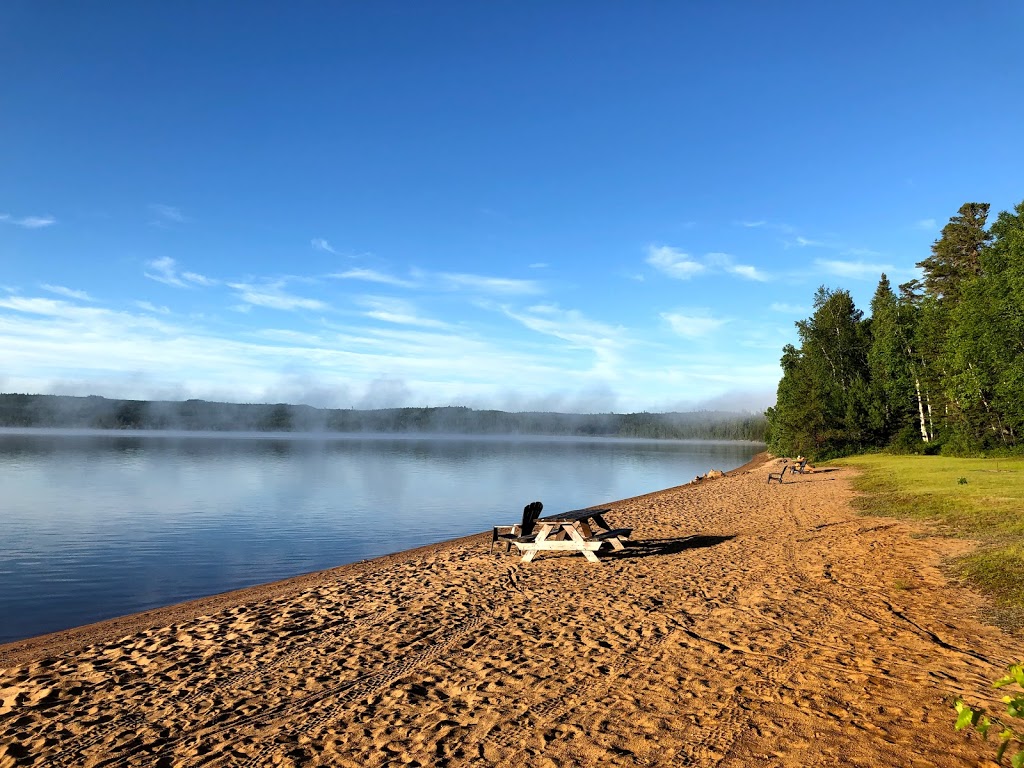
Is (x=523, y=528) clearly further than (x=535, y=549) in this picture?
Yes

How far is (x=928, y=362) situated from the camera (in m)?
53.2

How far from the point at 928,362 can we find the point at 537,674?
59.1 meters

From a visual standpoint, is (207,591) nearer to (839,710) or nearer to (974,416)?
(839,710)

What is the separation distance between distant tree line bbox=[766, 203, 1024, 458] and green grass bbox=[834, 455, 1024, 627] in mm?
8895

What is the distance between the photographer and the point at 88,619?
12922 millimetres

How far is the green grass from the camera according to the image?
10270mm

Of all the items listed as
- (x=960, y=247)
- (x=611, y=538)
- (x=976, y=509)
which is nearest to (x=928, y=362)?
(x=960, y=247)

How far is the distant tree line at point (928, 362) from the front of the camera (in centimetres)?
3972

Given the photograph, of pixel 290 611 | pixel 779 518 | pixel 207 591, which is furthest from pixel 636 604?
pixel 779 518

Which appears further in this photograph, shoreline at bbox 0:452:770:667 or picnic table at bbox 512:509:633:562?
picnic table at bbox 512:509:633:562

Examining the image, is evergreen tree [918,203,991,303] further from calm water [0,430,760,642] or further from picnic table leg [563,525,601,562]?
picnic table leg [563,525,601,562]

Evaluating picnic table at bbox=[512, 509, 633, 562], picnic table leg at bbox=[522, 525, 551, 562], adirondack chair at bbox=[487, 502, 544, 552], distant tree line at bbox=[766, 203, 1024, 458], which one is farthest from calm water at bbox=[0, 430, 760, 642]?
distant tree line at bbox=[766, 203, 1024, 458]

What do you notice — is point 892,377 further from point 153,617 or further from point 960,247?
point 153,617

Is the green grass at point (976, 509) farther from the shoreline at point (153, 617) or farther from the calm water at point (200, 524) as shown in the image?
the calm water at point (200, 524)
